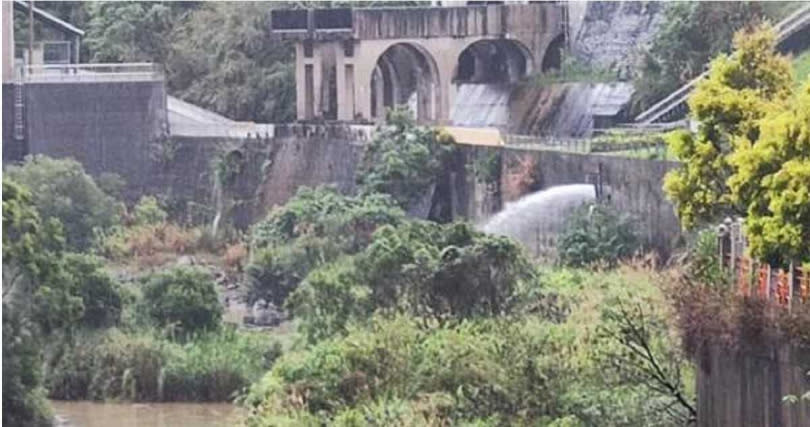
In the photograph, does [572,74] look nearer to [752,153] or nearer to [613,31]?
[613,31]

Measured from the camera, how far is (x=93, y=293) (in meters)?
16.7

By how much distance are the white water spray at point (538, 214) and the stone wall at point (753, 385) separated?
17.2 ft

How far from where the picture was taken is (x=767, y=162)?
1199 centimetres

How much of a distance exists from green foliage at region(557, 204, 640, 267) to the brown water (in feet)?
7.01

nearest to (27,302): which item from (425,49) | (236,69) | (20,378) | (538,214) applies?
(20,378)

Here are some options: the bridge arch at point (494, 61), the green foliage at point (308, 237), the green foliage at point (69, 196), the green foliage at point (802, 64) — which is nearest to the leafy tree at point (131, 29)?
the green foliage at point (69, 196)

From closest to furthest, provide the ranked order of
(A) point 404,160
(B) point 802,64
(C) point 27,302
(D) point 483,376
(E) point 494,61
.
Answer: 1. (D) point 483,376
2. (C) point 27,302
3. (B) point 802,64
4. (A) point 404,160
5. (E) point 494,61

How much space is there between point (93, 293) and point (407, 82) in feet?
14.4

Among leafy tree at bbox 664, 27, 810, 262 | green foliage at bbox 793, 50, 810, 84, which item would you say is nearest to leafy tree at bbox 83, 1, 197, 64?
green foliage at bbox 793, 50, 810, 84

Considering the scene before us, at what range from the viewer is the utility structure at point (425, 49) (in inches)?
776

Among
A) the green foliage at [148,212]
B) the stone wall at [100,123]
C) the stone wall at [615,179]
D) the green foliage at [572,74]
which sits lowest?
the green foliage at [148,212]

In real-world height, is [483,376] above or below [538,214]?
below

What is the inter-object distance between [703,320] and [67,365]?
4.70m

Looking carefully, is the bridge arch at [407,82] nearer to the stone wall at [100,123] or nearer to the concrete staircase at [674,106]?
the stone wall at [100,123]
